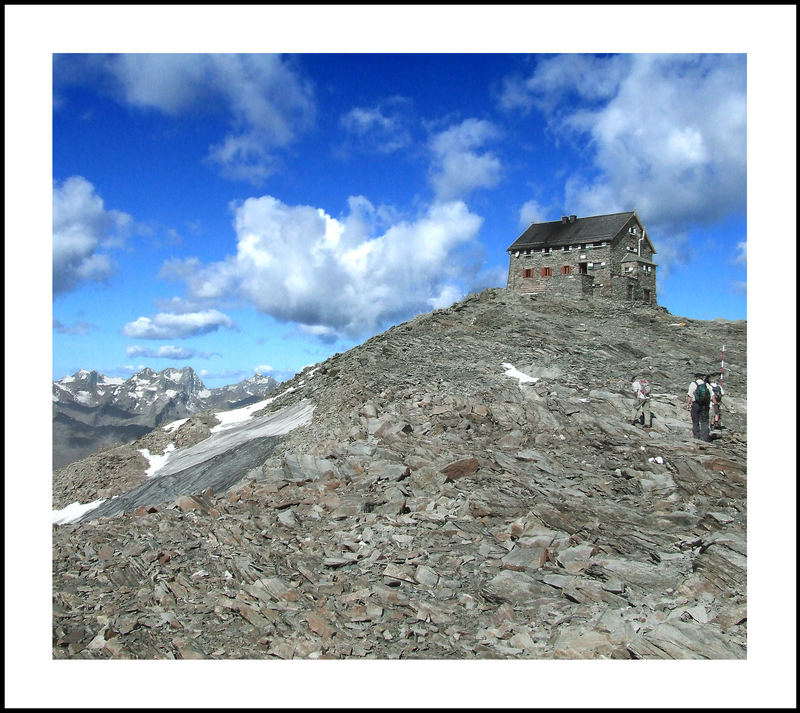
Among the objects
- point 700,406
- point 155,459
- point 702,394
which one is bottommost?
point 155,459

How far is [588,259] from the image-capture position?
171 feet

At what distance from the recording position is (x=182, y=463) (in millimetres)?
21547

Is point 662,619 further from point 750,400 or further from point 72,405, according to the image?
point 72,405

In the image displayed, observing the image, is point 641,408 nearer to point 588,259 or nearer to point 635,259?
point 588,259

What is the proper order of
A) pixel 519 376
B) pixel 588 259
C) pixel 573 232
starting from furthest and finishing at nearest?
pixel 573 232 < pixel 588 259 < pixel 519 376

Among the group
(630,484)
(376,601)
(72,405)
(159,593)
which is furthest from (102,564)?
(72,405)

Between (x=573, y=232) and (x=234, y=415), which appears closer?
(x=234, y=415)

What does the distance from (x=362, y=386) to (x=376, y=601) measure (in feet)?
42.2

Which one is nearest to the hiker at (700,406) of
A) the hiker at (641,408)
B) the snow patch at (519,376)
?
the hiker at (641,408)

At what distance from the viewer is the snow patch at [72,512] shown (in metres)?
20.2

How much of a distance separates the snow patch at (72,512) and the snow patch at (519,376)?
17.3 m

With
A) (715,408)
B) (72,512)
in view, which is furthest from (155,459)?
(715,408)

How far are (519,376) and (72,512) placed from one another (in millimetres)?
19006

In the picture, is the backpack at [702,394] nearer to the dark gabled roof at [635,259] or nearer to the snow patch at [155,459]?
the snow patch at [155,459]
